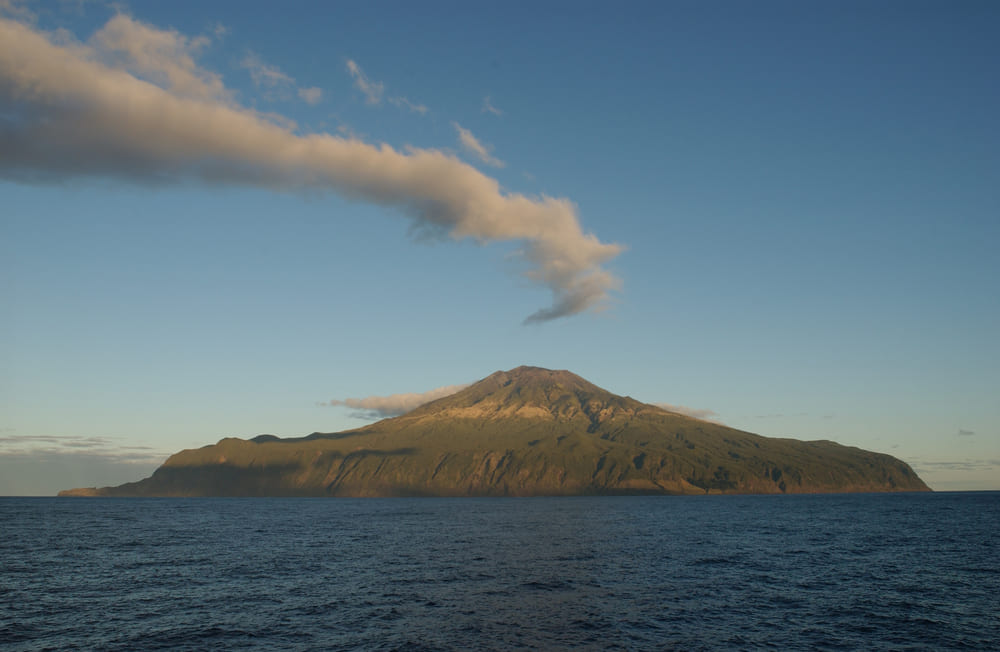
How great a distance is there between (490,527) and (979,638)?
119170 mm

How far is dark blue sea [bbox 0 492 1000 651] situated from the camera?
46406 mm

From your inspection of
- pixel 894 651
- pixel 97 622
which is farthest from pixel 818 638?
pixel 97 622

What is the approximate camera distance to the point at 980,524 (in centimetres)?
16150

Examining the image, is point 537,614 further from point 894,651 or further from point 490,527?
point 490,527

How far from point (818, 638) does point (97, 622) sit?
5724 centimetres

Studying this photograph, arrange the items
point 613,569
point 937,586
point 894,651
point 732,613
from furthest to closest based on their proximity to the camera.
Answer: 1. point 613,569
2. point 937,586
3. point 732,613
4. point 894,651

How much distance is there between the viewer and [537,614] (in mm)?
53719

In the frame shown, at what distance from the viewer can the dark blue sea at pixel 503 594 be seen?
46406mm

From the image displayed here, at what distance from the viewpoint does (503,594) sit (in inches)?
2469

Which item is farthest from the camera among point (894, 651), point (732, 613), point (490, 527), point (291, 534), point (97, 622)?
point (490, 527)

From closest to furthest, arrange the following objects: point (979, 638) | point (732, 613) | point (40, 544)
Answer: point (979, 638) < point (732, 613) < point (40, 544)

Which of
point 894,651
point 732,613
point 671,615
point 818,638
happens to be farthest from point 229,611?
point 894,651

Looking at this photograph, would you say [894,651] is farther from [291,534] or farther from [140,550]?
[291,534]

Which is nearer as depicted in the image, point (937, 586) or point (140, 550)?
point (937, 586)
